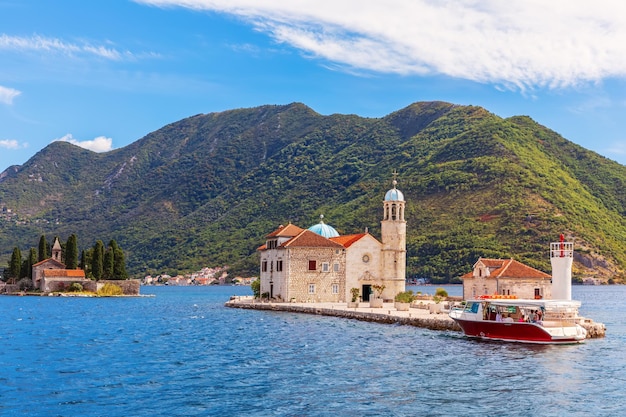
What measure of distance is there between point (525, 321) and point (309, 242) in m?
27.2

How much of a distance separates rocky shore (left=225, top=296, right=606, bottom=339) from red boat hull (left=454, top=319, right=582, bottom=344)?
3496 mm

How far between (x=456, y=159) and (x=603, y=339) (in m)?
147

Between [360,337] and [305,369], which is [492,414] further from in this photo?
[360,337]

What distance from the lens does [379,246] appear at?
72625 millimetres

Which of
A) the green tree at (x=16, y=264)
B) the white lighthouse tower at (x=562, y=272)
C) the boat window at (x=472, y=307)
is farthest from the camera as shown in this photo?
the green tree at (x=16, y=264)

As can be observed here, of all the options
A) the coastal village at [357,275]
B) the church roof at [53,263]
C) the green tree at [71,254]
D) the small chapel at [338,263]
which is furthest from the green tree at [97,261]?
the small chapel at [338,263]

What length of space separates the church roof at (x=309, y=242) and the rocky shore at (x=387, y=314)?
5.28 metres

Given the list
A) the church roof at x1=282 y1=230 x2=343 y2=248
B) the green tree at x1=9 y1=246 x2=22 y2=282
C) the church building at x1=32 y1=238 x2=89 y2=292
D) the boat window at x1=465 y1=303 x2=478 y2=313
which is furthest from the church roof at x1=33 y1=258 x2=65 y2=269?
the boat window at x1=465 y1=303 x2=478 y2=313

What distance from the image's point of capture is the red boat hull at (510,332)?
150 feet

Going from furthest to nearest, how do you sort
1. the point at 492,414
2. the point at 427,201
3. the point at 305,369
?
1. the point at 427,201
2. the point at 305,369
3. the point at 492,414

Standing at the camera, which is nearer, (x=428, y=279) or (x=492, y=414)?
(x=492, y=414)

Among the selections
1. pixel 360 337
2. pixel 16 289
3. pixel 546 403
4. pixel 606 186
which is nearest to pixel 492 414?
pixel 546 403

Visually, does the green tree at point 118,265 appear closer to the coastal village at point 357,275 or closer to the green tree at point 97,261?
the green tree at point 97,261

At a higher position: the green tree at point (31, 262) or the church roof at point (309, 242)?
the church roof at point (309, 242)
